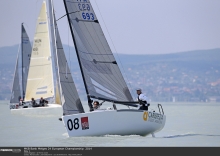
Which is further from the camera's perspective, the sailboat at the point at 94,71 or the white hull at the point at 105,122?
the sailboat at the point at 94,71

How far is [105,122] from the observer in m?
18.1

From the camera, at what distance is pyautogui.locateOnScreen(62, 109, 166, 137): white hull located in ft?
59.1

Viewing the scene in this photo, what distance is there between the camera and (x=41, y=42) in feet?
133

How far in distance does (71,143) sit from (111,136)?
4.95ft

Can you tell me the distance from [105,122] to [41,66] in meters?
22.7

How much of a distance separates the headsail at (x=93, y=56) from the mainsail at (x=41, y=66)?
2077 centimetres

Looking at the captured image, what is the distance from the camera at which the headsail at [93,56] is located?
19250 millimetres

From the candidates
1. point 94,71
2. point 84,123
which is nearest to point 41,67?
point 94,71

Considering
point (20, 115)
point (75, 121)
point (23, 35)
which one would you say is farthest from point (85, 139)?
point (23, 35)

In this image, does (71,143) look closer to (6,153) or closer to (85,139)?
(85,139)

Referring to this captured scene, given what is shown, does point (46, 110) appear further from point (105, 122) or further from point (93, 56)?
point (105, 122)

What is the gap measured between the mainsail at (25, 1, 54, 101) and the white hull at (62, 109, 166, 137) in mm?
22088

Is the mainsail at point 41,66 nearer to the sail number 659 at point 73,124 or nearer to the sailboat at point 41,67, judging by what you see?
the sailboat at point 41,67

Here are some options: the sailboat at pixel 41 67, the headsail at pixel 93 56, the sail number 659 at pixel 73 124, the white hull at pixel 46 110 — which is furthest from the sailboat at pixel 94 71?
the sailboat at pixel 41 67
